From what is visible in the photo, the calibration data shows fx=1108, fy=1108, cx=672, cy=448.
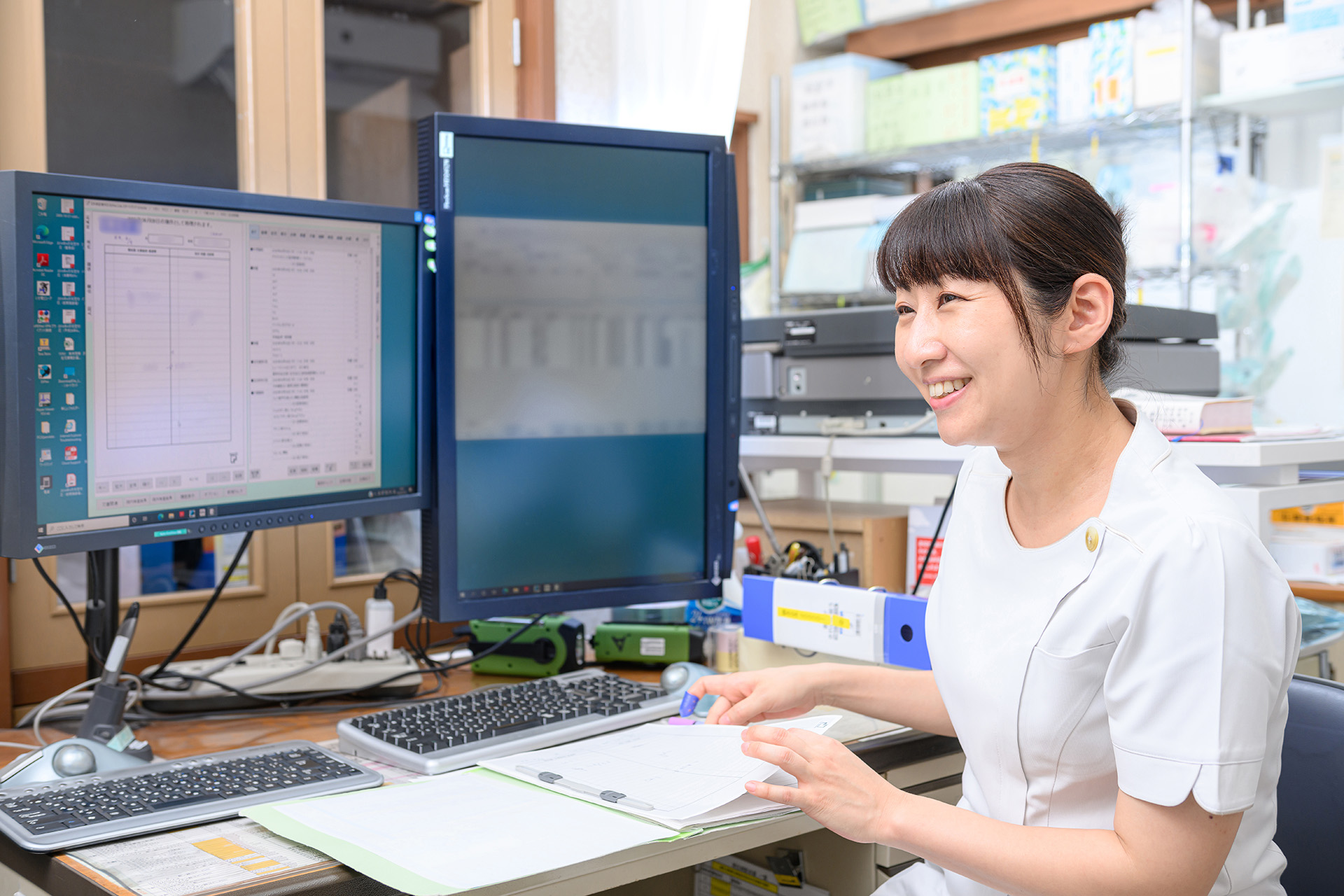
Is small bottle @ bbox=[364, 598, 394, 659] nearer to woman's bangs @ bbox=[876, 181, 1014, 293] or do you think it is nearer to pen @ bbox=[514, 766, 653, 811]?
pen @ bbox=[514, 766, 653, 811]

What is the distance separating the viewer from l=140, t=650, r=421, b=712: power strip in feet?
4.39

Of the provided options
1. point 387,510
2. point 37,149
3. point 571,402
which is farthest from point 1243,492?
point 37,149

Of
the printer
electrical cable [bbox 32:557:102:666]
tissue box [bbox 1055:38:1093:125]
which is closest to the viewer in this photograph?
electrical cable [bbox 32:557:102:666]

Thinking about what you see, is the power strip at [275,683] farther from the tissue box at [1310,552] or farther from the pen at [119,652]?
the tissue box at [1310,552]

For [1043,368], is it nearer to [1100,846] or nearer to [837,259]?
[1100,846]

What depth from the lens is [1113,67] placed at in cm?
319

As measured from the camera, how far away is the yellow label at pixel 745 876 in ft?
4.38

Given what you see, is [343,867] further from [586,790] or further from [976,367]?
[976,367]

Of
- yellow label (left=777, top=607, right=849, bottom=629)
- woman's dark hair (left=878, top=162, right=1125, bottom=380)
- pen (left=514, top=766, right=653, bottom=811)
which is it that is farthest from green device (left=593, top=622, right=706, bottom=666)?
woman's dark hair (left=878, top=162, right=1125, bottom=380)

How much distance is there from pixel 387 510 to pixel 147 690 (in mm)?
370

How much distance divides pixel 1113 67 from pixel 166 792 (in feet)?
10.3

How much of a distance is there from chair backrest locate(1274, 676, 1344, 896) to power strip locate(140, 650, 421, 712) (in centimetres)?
98

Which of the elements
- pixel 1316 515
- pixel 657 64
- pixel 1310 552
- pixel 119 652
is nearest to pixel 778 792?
pixel 119 652

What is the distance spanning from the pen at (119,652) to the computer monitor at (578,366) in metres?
0.33
